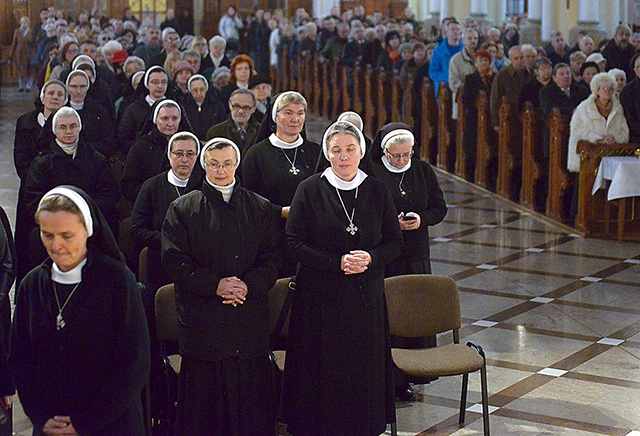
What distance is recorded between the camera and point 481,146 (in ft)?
40.5

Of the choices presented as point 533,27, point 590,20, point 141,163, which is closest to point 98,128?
point 141,163

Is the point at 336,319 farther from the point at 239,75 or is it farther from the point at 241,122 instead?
the point at 239,75

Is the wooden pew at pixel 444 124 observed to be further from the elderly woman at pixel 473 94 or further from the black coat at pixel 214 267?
the black coat at pixel 214 267

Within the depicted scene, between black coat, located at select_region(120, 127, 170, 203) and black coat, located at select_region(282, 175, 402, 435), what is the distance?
222 centimetres

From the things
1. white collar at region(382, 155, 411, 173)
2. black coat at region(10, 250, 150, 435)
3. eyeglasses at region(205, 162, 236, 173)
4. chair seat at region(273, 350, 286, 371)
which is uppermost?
eyeglasses at region(205, 162, 236, 173)

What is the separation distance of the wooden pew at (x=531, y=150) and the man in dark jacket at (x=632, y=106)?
1.01m

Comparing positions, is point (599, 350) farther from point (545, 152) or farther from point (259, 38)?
point (259, 38)

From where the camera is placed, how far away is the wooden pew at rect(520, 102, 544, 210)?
11.0m

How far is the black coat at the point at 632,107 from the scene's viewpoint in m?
10.0

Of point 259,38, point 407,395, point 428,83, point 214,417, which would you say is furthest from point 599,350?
point 259,38

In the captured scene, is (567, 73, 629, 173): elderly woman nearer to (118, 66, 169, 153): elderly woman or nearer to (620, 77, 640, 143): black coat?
(620, 77, 640, 143): black coat

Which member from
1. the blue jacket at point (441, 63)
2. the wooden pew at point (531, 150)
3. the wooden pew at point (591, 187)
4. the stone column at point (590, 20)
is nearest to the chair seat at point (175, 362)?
the wooden pew at point (591, 187)

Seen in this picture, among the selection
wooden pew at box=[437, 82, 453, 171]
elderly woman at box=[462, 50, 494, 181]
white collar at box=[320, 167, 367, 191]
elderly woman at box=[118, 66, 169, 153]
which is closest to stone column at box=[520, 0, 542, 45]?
wooden pew at box=[437, 82, 453, 171]

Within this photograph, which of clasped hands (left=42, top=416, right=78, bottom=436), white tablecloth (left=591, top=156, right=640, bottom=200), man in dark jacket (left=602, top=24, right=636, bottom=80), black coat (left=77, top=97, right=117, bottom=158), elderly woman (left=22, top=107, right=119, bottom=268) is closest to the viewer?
clasped hands (left=42, top=416, right=78, bottom=436)
